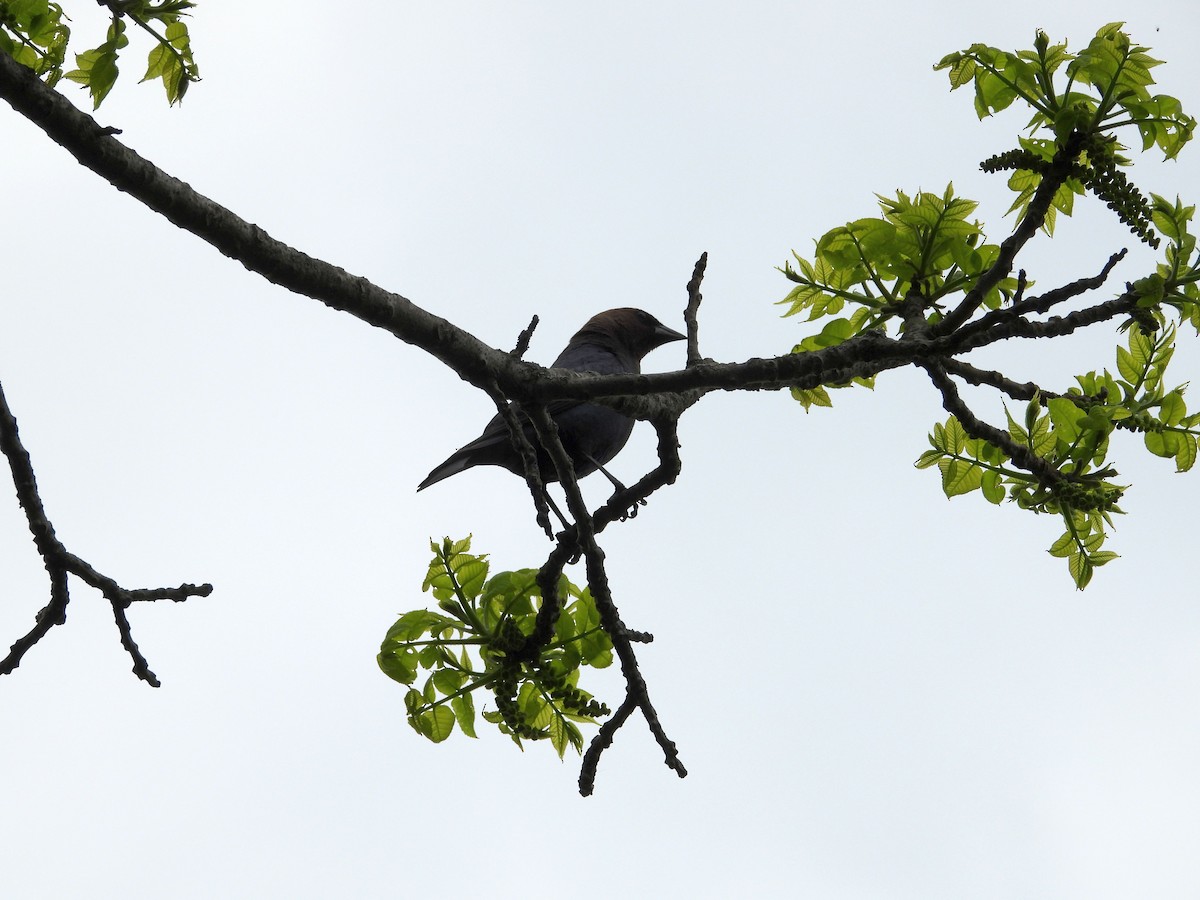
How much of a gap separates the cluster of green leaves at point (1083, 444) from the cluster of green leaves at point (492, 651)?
1.30 meters

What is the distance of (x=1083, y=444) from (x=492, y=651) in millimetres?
1898

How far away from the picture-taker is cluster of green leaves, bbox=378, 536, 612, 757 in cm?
346

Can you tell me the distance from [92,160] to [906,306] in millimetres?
2398

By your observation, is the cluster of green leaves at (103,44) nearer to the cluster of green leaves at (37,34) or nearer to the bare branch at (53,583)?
→ the cluster of green leaves at (37,34)

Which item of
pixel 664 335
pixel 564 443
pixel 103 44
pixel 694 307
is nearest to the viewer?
pixel 103 44

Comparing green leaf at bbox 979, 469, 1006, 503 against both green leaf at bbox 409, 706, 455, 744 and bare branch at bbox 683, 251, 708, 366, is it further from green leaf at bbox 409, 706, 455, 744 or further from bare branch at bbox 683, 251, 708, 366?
green leaf at bbox 409, 706, 455, 744

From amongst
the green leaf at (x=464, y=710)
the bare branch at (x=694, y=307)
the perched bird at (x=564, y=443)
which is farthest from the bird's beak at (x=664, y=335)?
the green leaf at (x=464, y=710)

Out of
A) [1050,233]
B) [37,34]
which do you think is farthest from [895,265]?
[37,34]

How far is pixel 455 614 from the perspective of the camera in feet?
11.6

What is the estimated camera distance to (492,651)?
11.6 ft

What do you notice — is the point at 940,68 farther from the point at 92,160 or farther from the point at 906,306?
the point at 92,160

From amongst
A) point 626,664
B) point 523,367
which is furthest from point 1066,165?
point 626,664

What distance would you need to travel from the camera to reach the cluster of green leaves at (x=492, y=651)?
11.3 ft

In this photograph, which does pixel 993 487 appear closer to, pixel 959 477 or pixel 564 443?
pixel 959 477
